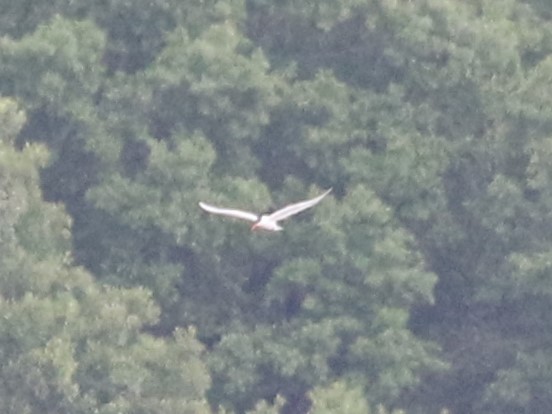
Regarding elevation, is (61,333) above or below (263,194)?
below

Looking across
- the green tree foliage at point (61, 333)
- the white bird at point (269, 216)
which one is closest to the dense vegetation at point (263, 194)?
the green tree foliage at point (61, 333)

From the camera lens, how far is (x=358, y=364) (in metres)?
24.0

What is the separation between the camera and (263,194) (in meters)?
23.3

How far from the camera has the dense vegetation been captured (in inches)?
903

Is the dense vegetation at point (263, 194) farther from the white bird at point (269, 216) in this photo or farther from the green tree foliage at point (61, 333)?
the white bird at point (269, 216)

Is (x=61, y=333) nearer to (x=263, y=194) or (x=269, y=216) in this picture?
(x=263, y=194)

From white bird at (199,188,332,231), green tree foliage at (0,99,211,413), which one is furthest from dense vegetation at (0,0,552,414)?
white bird at (199,188,332,231)

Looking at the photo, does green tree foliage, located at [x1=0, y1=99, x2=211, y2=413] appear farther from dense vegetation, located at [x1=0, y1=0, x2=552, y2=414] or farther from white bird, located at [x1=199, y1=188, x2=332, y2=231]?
white bird, located at [x1=199, y1=188, x2=332, y2=231]

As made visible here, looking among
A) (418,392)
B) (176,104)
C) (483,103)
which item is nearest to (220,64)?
(176,104)

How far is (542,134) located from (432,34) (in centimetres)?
145

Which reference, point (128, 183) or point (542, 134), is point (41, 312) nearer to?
point (128, 183)

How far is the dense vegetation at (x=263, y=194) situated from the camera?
75.3 feet

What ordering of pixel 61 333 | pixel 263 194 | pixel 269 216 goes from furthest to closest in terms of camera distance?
1. pixel 263 194
2. pixel 61 333
3. pixel 269 216

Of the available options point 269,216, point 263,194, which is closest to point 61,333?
point 263,194
